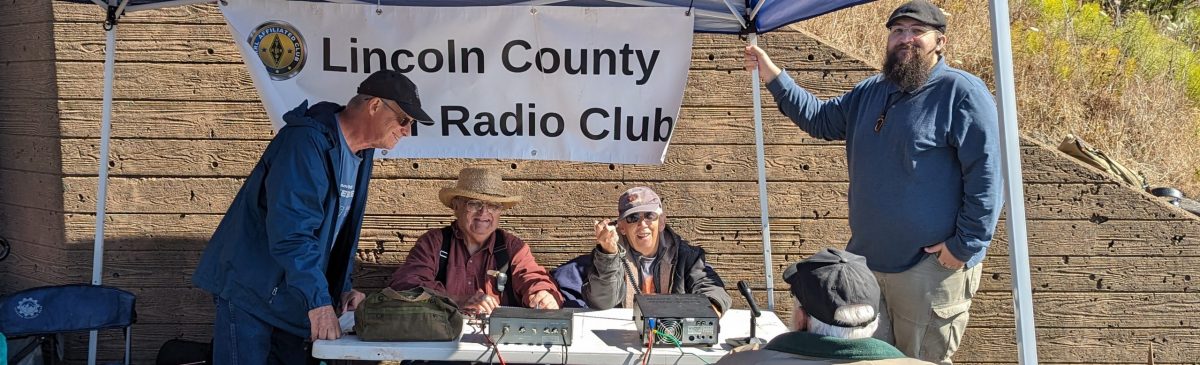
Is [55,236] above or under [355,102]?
under

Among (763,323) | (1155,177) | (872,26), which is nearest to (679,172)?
(763,323)

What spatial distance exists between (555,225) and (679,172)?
2.23 ft

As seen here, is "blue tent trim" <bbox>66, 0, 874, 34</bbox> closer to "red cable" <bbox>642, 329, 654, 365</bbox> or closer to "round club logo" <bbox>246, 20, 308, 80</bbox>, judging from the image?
"round club logo" <bbox>246, 20, 308, 80</bbox>

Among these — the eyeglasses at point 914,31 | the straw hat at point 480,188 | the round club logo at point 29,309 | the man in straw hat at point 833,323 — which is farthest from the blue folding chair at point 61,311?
the eyeglasses at point 914,31

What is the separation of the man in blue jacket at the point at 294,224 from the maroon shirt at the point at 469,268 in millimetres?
574

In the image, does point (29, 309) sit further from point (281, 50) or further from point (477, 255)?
point (477, 255)

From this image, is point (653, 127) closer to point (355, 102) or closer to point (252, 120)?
point (355, 102)

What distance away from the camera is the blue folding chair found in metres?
4.32

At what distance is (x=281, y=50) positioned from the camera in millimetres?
4250

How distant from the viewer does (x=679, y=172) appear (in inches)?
197

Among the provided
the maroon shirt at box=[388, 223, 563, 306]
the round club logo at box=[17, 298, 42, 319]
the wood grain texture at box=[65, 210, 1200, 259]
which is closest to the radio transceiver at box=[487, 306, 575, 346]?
the maroon shirt at box=[388, 223, 563, 306]

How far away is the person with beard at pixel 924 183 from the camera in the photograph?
3.64m

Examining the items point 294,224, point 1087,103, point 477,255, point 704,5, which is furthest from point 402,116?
point 1087,103

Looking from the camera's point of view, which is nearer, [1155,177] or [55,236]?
[55,236]
